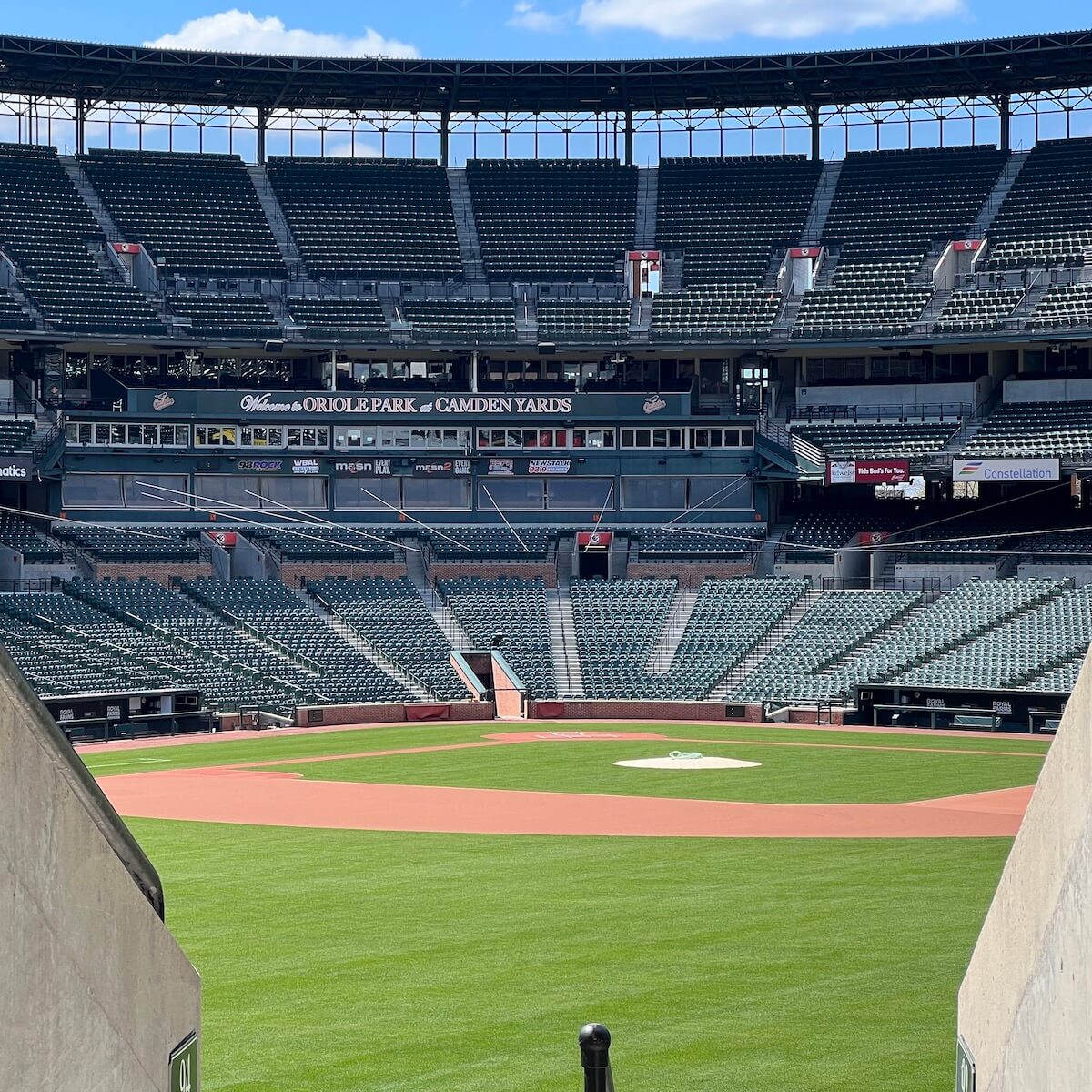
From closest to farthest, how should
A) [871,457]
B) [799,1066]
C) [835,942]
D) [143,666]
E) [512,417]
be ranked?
[799,1066]
[835,942]
[143,666]
[871,457]
[512,417]

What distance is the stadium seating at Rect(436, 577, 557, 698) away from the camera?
61.2 metres

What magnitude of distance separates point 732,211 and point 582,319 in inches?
465

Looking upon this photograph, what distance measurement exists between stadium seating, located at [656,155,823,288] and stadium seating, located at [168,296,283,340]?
19.9 meters

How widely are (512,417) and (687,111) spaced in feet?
73.9

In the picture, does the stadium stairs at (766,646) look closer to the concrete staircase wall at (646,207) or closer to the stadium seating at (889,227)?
the stadium seating at (889,227)

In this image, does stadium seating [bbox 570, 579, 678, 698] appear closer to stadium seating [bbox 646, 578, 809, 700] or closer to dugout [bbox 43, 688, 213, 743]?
stadium seating [bbox 646, 578, 809, 700]

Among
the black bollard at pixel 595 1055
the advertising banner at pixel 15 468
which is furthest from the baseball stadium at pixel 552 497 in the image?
the black bollard at pixel 595 1055

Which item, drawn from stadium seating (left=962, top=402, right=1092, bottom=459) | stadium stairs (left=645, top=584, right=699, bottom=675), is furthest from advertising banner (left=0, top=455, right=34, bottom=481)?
stadium seating (left=962, top=402, right=1092, bottom=459)

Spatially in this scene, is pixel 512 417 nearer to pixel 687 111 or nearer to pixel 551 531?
pixel 551 531

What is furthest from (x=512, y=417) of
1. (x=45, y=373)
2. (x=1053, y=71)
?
(x=1053, y=71)

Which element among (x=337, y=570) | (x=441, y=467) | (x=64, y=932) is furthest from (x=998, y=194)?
(x=64, y=932)

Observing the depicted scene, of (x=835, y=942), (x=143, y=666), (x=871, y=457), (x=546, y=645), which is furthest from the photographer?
(x=871, y=457)

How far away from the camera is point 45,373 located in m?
71.6

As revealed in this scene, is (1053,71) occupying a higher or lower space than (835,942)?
higher
